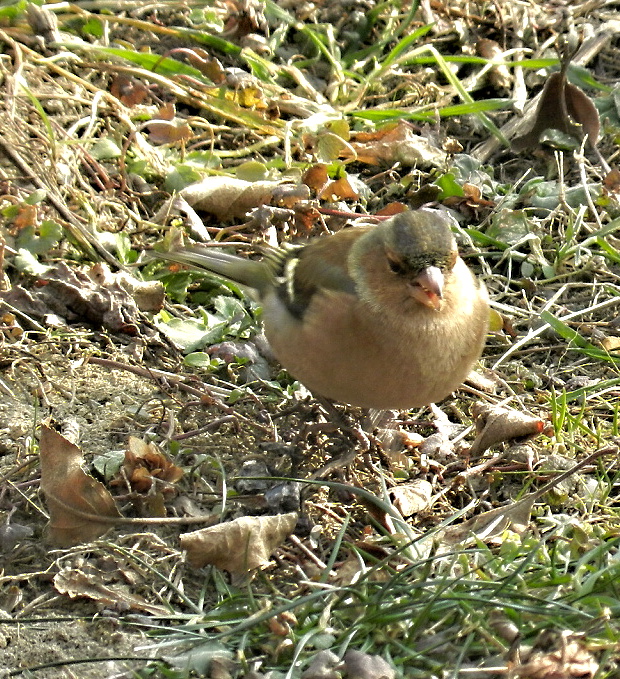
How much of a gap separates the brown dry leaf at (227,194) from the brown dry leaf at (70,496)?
5.92 ft

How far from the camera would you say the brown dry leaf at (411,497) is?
341 centimetres

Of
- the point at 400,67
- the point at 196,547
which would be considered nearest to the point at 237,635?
the point at 196,547

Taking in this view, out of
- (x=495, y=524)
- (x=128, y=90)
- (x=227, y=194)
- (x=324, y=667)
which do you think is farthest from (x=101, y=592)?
(x=128, y=90)

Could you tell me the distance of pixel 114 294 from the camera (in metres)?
4.15

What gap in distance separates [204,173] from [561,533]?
260 cm

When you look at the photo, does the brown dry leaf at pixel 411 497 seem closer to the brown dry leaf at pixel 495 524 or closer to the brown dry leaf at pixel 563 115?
the brown dry leaf at pixel 495 524

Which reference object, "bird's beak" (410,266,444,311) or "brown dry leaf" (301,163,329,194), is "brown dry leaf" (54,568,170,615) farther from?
"brown dry leaf" (301,163,329,194)

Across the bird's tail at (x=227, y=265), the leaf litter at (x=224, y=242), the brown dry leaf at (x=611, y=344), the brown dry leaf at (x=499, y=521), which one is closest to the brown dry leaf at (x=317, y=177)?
the leaf litter at (x=224, y=242)

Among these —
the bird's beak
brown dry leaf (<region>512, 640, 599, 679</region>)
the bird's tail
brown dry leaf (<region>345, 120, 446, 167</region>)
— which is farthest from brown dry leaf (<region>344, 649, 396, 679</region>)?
brown dry leaf (<region>345, 120, 446, 167</region>)

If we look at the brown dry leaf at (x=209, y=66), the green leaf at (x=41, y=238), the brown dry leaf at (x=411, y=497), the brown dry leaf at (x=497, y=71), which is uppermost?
the brown dry leaf at (x=497, y=71)

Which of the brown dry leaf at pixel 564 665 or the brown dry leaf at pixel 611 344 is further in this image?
the brown dry leaf at pixel 611 344

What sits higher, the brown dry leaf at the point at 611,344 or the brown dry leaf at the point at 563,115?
the brown dry leaf at the point at 563,115

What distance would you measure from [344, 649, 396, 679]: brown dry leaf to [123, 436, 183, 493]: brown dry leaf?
1.12 meters

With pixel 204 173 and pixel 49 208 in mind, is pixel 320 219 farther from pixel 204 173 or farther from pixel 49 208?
pixel 49 208
